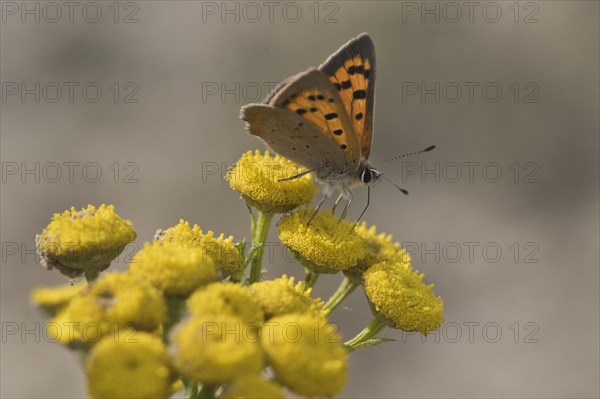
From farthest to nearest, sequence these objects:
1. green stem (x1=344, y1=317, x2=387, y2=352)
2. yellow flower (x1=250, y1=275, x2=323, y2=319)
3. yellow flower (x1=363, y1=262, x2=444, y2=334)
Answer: green stem (x1=344, y1=317, x2=387, y2=352), yellow flower (x1=363, y1=262, x2=444, y2=334), yellow flower (x1=250, y1=275, x2=323, y2=319)

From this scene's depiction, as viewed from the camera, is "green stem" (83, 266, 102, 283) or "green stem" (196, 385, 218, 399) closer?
"green stem" (196, 385, 218, 399)

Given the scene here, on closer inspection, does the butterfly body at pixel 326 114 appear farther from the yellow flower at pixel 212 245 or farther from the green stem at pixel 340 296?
the yellow flower at pixel 212 245

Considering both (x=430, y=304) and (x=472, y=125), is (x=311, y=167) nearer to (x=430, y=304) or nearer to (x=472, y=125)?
(x=430, y=304)

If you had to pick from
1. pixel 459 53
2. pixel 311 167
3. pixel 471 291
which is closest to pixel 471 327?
pixel 471 291

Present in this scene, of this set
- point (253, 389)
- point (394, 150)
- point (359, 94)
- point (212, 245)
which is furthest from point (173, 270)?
point (394, 150)

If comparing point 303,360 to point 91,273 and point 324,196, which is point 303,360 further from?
point 324,196

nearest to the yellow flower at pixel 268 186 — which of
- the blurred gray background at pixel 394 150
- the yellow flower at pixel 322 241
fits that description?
the yellow flower at pixel 322 241

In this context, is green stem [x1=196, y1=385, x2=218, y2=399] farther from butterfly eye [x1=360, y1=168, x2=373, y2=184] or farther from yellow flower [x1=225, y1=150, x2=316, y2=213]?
butterfly eye [x1=360, y1=168, x2=373, y2=184]

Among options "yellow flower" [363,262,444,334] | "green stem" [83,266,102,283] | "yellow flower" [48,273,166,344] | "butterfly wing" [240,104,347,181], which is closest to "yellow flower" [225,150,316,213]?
"butterfly wing" [240,104,347,181]
